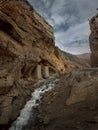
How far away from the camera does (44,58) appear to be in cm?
3575

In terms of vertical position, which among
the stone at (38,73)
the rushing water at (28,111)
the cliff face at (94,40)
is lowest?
the rushing water at (28,111)

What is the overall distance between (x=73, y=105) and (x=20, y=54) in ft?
33.9

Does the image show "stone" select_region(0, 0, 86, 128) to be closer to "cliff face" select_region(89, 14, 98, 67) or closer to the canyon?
the canyon

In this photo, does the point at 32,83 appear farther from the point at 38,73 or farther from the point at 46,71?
the point at 46,71

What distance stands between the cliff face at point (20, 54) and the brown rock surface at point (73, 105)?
298cm

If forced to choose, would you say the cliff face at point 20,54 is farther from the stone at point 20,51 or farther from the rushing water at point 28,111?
the rushing water at point 28,111

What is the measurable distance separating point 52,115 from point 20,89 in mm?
6401

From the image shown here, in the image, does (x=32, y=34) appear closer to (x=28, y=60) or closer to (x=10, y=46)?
(x=28, y=60)

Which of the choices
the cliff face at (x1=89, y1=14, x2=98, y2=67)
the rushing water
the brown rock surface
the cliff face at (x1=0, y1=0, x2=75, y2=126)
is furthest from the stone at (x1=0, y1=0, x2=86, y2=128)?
the cliff face at (x1=89, y1=14, x2=98, y2=67)

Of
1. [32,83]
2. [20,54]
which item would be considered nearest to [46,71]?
[32,83]

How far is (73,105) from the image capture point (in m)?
17.5

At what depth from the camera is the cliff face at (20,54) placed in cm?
2073

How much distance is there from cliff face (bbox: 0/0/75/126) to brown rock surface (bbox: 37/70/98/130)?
117 inches

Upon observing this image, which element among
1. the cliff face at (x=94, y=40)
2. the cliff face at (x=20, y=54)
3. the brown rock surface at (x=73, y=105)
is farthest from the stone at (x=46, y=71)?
the brown rock surface at (x=73, y=105)
